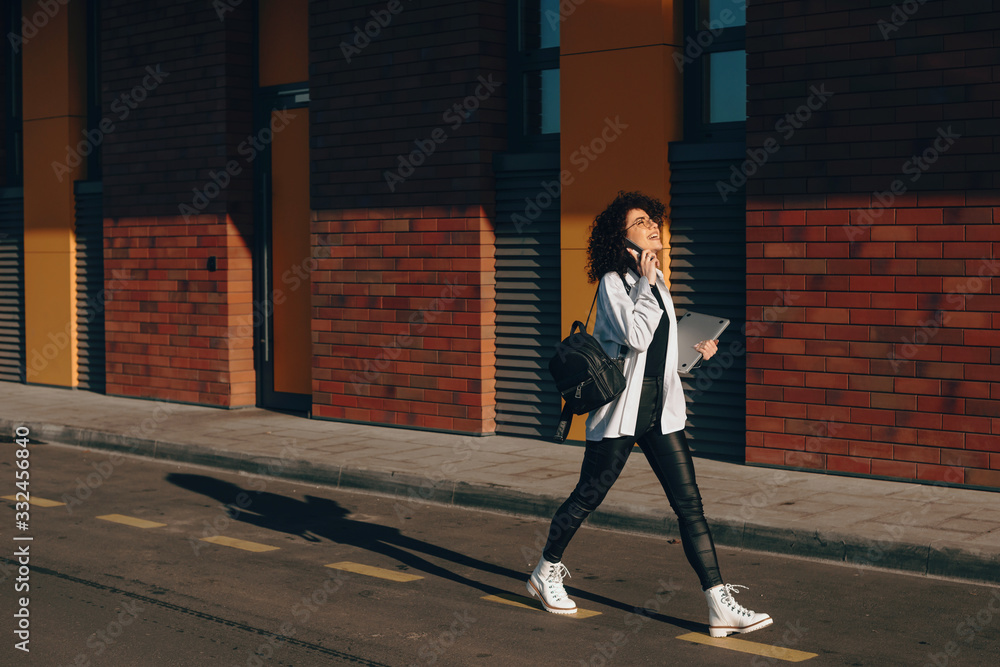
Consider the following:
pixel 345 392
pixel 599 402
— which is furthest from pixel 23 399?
pixel 599 402

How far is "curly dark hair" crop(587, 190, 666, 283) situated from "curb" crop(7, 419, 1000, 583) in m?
2.30

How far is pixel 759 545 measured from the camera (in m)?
7.50

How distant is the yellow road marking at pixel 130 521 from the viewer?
27.3ft

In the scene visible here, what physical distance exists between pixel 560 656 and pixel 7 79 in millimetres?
14096

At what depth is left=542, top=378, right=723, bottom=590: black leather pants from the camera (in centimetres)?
579

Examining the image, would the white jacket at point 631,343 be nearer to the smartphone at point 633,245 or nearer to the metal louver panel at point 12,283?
the smartphone at point 633,245

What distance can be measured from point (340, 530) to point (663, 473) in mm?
2998

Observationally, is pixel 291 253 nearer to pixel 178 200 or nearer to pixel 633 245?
pixel 178 200

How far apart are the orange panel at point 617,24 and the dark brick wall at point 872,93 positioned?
2.68 feet

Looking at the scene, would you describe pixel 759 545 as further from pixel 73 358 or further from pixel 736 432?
pixel 73 358

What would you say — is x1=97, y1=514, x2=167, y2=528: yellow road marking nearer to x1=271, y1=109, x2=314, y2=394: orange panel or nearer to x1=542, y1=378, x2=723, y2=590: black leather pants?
x1=542, y1=378, x2=723, y2=590: black leather pants

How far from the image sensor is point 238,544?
775cm

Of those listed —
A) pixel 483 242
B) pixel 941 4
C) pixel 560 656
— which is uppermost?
pixel 941 4

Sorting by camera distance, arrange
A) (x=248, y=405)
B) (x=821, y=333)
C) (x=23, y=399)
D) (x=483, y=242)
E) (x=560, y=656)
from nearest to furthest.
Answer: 1. (x=560, y=656)
2. (x=821, y=333)
3. (x=483, y=242)
4. (x=248, y=405)
5. (x=23, y=399)
